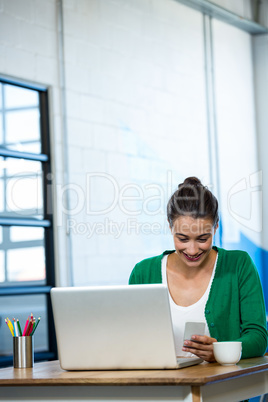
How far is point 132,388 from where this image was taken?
1.69 m

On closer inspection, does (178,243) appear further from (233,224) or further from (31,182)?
(233,224)

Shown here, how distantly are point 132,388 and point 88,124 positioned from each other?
7.93ft

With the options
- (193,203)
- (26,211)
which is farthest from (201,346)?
(26,211)

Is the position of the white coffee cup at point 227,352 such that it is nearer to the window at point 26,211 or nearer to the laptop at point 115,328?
the laptop at point 115,328

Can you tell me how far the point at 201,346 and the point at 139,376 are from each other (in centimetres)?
28

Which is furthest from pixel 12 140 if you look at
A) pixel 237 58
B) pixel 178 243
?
pixel 237 58

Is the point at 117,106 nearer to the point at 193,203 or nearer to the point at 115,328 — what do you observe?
A: the point at 193,203

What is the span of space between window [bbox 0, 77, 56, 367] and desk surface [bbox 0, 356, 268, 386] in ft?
5.33

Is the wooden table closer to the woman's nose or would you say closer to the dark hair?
the woman's nose

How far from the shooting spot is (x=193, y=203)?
2289 millimetres

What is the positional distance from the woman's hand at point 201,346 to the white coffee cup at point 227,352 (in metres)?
0.04

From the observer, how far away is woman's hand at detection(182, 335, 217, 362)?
1876mm

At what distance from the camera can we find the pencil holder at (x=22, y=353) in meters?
2.09

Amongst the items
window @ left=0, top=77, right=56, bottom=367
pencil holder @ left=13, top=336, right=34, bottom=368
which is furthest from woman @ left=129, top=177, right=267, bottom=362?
window @ left=0, top=77, right=56, bottom=367
